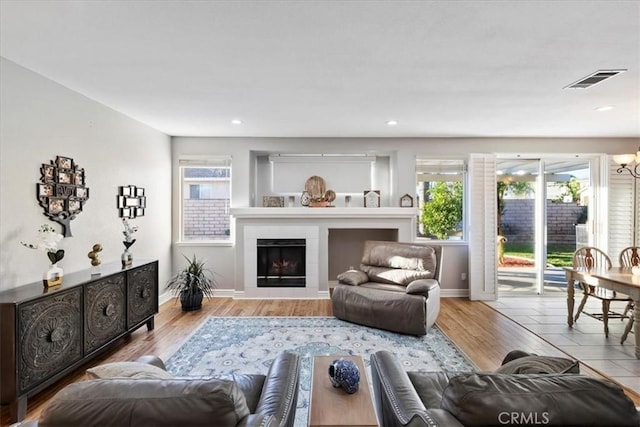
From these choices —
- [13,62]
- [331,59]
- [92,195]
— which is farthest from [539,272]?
[13,62]

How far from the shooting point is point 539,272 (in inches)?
214

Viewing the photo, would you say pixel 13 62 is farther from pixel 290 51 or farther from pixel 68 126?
pixel 290 51

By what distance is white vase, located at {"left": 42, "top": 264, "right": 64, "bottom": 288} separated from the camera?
250 cm

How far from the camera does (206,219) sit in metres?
5.37

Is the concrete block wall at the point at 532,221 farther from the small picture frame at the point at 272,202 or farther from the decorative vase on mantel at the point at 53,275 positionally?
the decorative vase on mantel at the point at 53,275

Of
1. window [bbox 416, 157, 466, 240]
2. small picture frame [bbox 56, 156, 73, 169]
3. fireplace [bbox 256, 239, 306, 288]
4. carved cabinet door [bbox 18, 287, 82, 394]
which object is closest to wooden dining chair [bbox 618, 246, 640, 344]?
window [bbox 416, 157, 466, 240]

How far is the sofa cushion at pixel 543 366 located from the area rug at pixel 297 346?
1.46 meters

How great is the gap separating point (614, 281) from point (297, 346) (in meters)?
3.26

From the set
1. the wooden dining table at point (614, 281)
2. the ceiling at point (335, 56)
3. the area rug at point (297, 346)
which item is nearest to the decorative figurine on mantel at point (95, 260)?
the area rug at point (297, 346)

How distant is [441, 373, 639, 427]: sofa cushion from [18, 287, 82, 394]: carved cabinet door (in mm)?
2638

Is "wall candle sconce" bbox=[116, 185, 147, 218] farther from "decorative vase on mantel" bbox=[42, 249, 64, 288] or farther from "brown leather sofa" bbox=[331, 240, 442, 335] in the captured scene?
"brown leather sofa" bbox=[331, 240, 442, 335]

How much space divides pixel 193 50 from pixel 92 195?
7.01ft

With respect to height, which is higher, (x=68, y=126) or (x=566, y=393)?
(x=68, y=126)

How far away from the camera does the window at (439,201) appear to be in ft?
17.8
